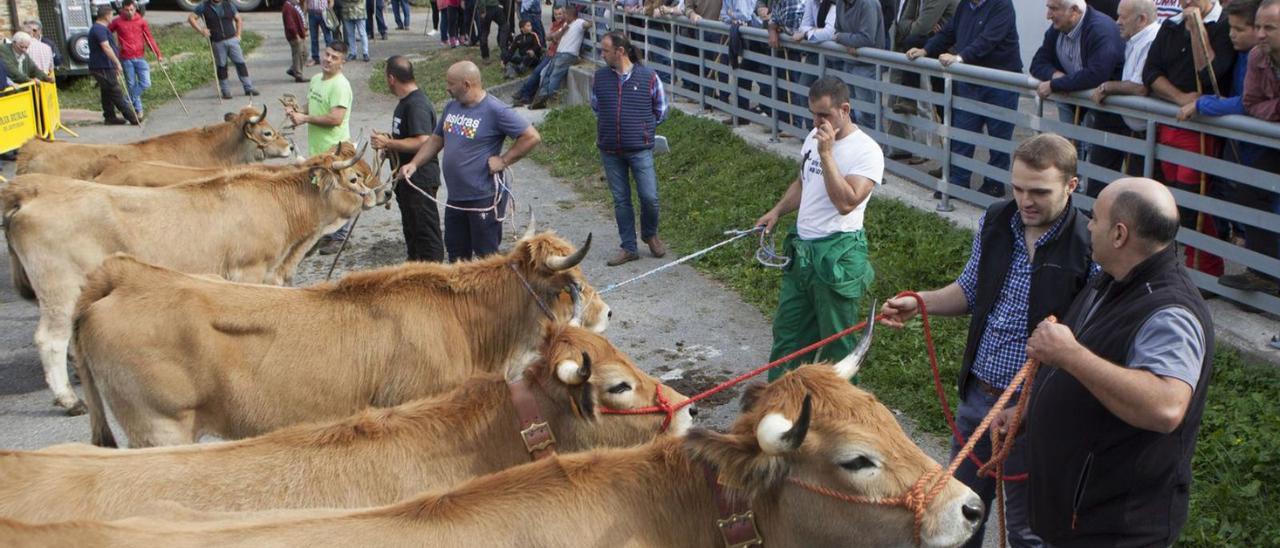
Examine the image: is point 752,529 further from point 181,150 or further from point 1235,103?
point 181,150

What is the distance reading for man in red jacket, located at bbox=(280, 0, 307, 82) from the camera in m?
23.8

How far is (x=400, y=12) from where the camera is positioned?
33125 mm

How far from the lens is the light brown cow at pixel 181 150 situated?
1157cm

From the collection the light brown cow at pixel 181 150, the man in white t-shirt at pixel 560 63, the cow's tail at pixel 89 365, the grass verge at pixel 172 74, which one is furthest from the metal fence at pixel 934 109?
the grass verge at pixel 172 74

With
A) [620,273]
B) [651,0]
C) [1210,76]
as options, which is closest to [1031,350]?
[1210,76]

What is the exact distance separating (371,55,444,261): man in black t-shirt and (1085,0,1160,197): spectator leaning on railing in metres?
5.50

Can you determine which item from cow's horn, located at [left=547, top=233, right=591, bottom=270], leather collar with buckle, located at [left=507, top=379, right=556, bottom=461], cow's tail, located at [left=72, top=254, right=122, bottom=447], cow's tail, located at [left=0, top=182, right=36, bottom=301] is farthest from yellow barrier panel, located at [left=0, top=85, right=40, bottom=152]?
leather collar with buckle, located at [left=507, top=379, right=556, bottom=461]

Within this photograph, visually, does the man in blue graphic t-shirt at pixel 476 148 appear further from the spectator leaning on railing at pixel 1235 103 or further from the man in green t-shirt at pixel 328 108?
the spectator leaning on railing at pixel 1235 103

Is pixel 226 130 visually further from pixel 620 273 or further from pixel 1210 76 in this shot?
pixel 1210 76

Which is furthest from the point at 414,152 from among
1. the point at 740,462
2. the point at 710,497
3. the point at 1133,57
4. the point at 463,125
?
the point at 740,462

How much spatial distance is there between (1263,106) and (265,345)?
6.28 m

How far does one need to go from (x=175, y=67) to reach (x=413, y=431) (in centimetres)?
2324

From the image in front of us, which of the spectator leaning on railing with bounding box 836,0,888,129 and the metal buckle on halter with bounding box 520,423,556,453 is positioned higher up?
the spectator leaning on railing with bounding box 836,0,888,129

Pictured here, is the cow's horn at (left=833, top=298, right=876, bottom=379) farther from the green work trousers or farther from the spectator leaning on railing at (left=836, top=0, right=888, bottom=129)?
the spectator leaning on railing at (left=836, top=0, right=888, bottom=129)
